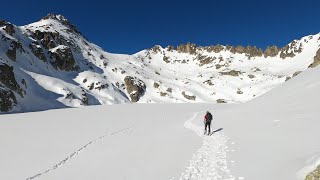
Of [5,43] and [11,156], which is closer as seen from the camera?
[11,156]

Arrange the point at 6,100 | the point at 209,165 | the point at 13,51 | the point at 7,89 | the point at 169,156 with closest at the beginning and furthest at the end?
the point at 209,165 < the point at 169,156 < the point at 6,100 < the point at 7,89 < the point at 13,51

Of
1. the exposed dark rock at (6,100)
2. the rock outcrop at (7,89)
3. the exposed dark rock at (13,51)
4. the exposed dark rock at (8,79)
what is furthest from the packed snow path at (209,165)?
the exposed dark rock at (13,51)

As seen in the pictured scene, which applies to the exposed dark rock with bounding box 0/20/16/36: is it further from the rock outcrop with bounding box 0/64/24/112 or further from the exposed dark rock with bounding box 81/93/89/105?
the exposed dark rock with bounding box 81/93/89/105

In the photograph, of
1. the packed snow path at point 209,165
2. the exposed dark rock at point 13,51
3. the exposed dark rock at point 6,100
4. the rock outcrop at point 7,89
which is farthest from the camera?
the exposed dark rock at point 13,51

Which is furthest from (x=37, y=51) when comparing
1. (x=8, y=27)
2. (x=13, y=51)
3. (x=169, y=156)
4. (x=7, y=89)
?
(x=169, y=156)

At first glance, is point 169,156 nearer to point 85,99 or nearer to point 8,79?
point 8,79

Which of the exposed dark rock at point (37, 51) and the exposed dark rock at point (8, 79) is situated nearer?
the exposed dark rock at point (8, 79)

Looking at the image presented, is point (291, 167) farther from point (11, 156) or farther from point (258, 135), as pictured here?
point (11, 156)

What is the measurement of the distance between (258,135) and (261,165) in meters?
8.71

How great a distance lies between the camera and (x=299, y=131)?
21562mm

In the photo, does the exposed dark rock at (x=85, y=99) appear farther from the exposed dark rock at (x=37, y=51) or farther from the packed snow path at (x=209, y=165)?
the packed snow path at (x=209, y=165)

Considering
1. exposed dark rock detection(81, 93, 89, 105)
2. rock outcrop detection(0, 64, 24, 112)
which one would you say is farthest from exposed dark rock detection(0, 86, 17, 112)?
exposed dark rock detection(81, 93, 89, 105)

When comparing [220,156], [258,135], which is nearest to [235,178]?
[220,156]

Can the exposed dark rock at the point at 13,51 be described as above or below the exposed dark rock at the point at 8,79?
above
